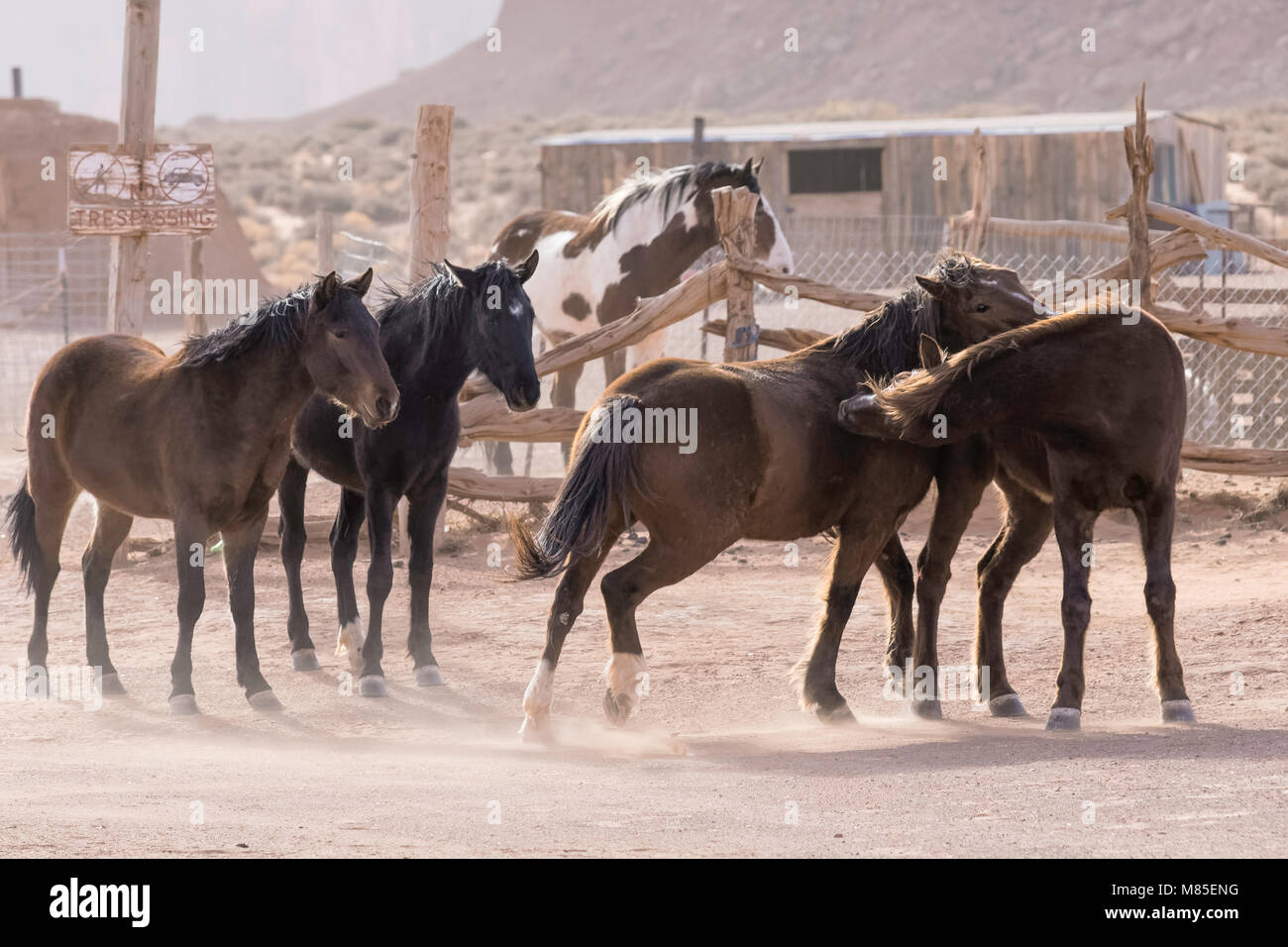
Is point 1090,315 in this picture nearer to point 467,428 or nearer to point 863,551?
point 863,551

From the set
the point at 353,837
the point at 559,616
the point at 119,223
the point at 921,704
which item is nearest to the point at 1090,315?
the point at 921,704

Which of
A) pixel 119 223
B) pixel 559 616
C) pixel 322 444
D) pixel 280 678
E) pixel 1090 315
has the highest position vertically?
pixel 119 223

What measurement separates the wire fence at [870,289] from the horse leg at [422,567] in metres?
3.54

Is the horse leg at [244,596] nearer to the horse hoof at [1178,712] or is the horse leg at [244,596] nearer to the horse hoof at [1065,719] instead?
the horse hoof at [1065,719]

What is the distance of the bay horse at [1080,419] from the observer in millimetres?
5953

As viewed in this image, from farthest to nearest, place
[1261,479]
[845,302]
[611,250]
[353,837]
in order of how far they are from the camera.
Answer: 1. [1261,479]
2. [611,250]
3. [845,302]
4. [353,837]

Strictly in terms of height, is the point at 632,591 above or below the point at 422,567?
above

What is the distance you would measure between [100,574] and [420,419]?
1.95 meters

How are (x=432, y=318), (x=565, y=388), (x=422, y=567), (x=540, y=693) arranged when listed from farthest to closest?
(x=565, y=388), (x=422, y=567), (x=432, y=318), (x=540, y=693)

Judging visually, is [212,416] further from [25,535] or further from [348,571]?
[25,535]

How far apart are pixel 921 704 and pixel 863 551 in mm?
753

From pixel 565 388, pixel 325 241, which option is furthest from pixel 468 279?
pixel 325 241

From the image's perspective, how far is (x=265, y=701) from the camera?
22.7ft

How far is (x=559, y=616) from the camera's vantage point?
5969 mm
